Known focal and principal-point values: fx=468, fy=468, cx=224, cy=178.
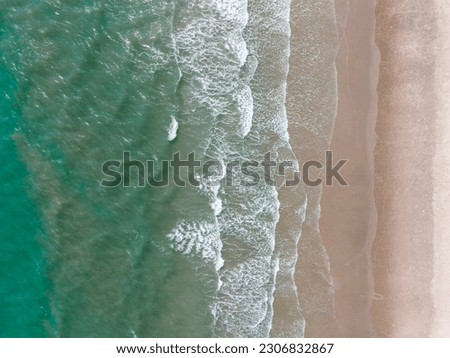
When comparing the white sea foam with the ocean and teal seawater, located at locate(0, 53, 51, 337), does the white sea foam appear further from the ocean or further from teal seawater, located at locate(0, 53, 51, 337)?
teal seawater, located at locate(0, 53, 51, 337)

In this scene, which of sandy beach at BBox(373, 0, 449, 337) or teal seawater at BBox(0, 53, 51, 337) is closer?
teal seawater at BBox(0, 53, 51, 337)

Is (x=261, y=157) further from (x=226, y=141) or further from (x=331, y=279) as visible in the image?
(x=331, y=279)

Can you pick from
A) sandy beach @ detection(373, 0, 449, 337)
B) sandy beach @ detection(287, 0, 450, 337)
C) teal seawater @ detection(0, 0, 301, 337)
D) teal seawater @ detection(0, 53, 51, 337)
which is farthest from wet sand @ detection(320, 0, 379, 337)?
teal seawater @ detection(0, 53, 51, 337)

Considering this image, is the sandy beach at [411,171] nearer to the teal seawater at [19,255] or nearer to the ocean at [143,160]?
the ocean at [143,160]

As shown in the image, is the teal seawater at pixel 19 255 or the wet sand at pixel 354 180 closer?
the teal seawater at pixel 19 255

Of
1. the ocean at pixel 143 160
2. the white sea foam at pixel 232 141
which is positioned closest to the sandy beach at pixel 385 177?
the ocean at pixel 143 160

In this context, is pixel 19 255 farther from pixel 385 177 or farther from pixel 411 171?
pixel 411 171

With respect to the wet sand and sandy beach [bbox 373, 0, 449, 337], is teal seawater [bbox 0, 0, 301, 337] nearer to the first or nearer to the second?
the wet sand

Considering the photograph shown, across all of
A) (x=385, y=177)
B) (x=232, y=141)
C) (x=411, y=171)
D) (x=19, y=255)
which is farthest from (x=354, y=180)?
(x=19, y=255)
